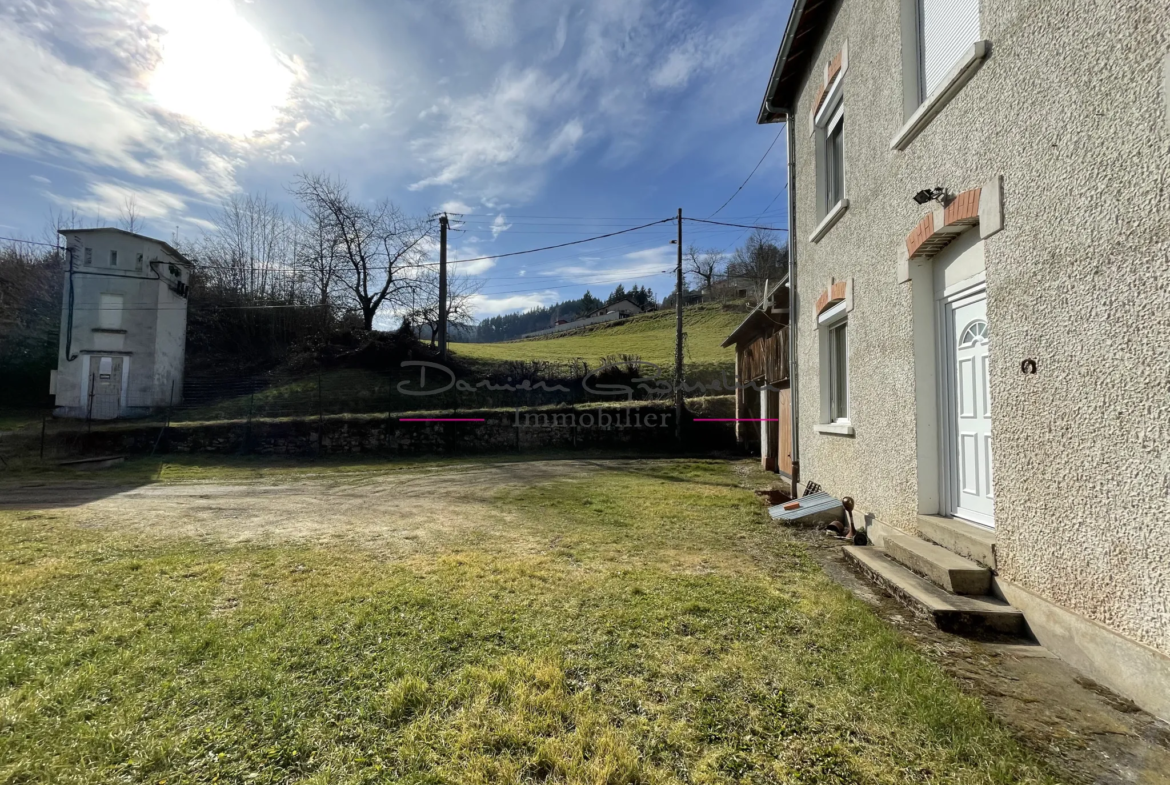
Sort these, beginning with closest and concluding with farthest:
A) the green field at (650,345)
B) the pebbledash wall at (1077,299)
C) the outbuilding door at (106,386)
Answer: the pebbledash wall at (1077,299) < the outbuilding door at (106,386) < the green field at (650,345)

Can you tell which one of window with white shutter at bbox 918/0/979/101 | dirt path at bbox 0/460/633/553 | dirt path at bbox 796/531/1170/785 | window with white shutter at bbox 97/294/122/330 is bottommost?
dirt path at bbox 0/460/633/553

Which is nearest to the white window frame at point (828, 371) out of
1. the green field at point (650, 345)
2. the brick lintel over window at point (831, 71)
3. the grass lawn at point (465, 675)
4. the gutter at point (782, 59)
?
the grass lawn at point (465, 675)

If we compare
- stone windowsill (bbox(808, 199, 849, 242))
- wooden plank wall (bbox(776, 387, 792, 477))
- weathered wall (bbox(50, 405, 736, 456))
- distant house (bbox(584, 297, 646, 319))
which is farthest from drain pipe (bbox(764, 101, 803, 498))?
distant house (bbox(584, 297, 646, 319))

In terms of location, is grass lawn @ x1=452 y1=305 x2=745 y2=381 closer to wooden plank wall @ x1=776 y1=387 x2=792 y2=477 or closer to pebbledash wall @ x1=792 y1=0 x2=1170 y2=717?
wooden plank wall @ x1=776 y1=387 x2=792 y2=477

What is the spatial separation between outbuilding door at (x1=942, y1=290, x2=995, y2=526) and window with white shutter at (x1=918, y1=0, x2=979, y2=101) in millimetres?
1727

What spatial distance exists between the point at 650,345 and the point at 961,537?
89.3 ft

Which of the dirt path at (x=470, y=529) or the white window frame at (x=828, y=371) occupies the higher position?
the white window frame at (x=828, y=371)

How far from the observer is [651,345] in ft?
99.2

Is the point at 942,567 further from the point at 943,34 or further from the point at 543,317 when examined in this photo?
the point at 543,317

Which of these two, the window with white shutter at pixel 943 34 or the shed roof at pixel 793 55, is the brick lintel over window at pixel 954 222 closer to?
the window with white shutter at pixel 943 34

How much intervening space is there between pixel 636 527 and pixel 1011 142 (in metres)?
4.63

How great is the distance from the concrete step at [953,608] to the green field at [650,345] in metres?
18.4

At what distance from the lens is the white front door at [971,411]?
11.5 feet

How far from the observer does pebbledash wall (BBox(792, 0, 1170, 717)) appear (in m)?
2.15
